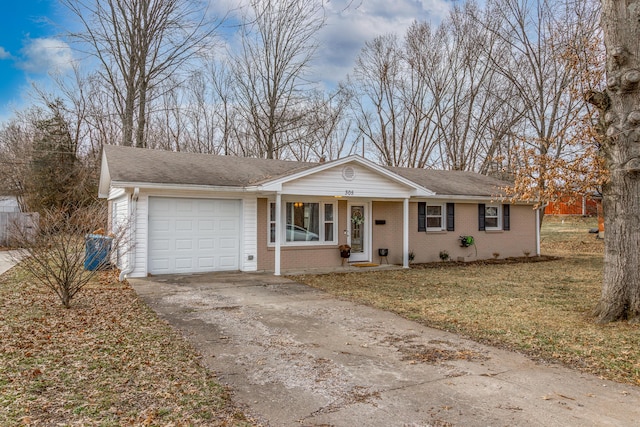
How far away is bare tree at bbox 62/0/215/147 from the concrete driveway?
701 inches

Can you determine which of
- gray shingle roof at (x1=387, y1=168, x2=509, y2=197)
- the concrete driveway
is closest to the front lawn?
the concrete driveway

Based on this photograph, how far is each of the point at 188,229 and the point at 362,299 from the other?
539 cm

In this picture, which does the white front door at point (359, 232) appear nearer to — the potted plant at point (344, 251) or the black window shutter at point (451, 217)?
the potted plant at point (344, 251)

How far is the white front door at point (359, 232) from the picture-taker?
13.6 metres

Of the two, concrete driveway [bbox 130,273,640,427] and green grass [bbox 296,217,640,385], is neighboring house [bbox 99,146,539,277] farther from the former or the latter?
concrete driveway [bbox 130,273,640,427]

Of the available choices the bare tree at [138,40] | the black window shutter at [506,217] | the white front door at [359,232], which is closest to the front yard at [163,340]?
the white front door at [359,232]

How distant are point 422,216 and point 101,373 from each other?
12.0 m

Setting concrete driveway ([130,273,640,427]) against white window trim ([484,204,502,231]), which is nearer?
concrete driveway ([130,273,640,427])

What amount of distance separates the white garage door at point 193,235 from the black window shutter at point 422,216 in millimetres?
6429

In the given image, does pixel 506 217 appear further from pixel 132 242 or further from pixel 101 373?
pixel 101 373

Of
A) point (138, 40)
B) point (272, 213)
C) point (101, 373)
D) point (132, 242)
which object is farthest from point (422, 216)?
point (138, 40)

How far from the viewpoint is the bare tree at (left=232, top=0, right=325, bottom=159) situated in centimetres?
2303

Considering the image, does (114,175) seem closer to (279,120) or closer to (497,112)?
(279,120)

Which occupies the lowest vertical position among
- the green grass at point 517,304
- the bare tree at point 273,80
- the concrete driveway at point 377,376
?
the concrete driveway at point 377,376
